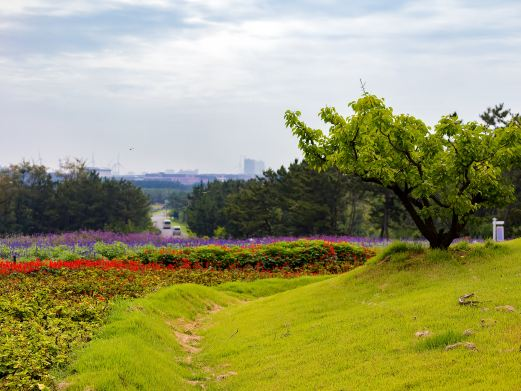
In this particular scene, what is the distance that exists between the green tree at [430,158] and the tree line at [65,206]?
45.7 meters

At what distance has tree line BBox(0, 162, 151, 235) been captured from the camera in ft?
195

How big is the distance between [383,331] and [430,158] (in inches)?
235

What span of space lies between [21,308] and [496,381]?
32.8 ft

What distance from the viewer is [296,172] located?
50.3m

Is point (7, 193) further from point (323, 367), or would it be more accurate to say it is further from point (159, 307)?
point (323, 367)

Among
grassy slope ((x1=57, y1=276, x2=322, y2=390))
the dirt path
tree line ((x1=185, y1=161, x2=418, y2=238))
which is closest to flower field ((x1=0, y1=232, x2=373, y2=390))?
grassy slope ((x1=57, y1=276, x2=322, y2=390))

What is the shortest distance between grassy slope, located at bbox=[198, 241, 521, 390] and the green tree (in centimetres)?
124

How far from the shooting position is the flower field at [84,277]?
929 centimetres

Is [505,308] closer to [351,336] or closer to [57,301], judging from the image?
[351,336]

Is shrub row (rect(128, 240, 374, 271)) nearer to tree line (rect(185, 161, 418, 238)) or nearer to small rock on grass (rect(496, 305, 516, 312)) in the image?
small rock on grass (rect(496, 305, 516, 312))

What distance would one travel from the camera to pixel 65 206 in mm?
59969

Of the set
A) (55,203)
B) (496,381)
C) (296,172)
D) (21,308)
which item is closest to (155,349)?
(21,308)

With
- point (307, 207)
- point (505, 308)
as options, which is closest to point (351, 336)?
point (505, 308)

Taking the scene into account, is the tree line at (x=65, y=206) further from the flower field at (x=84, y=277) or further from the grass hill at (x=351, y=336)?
the grass hill at (x=351, y=336)
